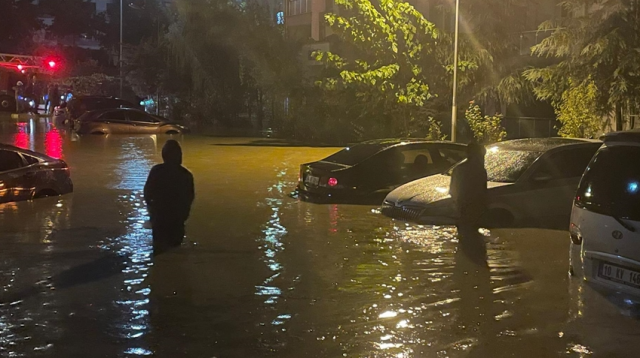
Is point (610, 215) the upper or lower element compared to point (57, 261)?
upper

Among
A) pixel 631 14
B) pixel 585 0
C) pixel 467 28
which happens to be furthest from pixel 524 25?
pixel 631 14

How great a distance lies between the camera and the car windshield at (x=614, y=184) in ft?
22.5

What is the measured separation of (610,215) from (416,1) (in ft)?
104

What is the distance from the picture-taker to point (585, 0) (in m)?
26.4

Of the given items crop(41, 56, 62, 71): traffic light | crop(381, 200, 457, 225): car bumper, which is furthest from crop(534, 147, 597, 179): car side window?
crop(41, 56, 62, 71): traffic light

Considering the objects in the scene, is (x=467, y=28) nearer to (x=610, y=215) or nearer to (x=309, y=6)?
(x=309, y=6)

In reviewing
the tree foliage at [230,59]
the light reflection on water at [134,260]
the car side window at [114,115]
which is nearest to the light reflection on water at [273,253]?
the light reflection on water at [134,260]

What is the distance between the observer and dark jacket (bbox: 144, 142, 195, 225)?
335 inches

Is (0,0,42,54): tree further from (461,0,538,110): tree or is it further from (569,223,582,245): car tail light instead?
(569,223,582,245): car tail light

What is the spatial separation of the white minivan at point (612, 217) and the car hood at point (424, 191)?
453cm

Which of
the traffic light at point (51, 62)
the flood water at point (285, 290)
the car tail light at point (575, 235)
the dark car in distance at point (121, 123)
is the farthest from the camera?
the traffic light at point (51, 62)

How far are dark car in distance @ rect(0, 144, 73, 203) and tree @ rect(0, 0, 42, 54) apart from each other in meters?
46.2

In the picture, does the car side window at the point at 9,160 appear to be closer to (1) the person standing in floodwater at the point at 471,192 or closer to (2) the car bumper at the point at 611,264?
(1) the person standing in floodwater at the point at 471,192

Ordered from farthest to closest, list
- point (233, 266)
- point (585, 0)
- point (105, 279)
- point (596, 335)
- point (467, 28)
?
1. point (467, 28)
2. point (585, 0)
3. point (233, 266)
4. point (105, 279)
5. point (596, 335)
